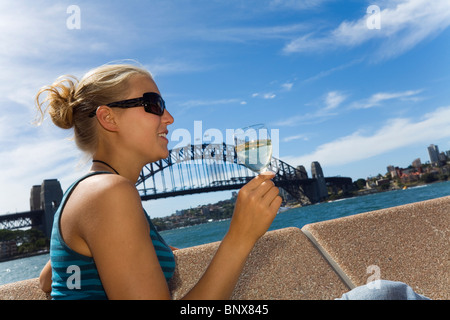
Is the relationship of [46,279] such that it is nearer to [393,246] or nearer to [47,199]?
[393,246]

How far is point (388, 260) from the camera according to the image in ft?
5.41

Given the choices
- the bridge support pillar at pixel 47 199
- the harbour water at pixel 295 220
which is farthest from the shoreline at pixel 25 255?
the bridge support pillar at pixel 47 199

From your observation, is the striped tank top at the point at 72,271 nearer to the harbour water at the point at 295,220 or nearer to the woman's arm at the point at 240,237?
the woman's arm at the point at 240,237

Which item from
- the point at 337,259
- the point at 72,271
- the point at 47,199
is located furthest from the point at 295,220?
the point at 72,271

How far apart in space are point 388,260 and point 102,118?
1356mm

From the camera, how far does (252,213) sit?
2.61 ft

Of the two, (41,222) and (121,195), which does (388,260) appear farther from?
(41,222)

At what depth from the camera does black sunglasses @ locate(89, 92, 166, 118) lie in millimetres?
1072

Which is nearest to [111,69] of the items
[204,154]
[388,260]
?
[388,260]

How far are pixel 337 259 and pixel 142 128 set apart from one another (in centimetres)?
105

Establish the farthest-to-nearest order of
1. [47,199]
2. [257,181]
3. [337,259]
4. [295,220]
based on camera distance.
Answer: [47,199]
[295,220]
[337,259]
[257,181]

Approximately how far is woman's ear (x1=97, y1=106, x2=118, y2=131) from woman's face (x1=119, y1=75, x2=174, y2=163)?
0.03m

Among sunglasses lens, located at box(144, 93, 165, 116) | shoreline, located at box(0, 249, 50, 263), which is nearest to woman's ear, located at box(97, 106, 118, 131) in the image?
sunglasses lens, located at box(144, 93, 165, 116)

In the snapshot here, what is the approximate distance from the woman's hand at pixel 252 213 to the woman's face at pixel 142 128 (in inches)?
15.4
